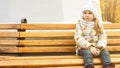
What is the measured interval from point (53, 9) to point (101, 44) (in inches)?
49.2

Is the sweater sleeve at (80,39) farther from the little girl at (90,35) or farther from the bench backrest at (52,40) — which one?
the bench backrest at (52,40)

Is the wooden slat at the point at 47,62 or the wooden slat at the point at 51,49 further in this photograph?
the wooden slat at the point at 51,49

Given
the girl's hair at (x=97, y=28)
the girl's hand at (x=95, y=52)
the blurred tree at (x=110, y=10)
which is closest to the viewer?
the girl's hand at (x=95, y=52)

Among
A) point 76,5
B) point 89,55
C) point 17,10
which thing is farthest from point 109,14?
point 89,55

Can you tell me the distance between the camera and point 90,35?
361 centimetres

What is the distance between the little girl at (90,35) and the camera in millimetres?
3402

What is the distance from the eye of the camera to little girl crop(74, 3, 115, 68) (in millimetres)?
3402

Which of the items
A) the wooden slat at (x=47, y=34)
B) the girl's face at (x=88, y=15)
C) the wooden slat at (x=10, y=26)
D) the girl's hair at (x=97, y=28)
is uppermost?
the girl's face at (x=88, y=15)

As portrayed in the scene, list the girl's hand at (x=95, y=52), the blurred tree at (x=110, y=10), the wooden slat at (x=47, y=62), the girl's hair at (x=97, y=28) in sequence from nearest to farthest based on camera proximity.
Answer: the wooden slat at (x=47, y=62) < the girl's hand at (x=95, y=52) < the girl's hair at (x=97, y=28) < the blurred tree at (x=110, y=10)

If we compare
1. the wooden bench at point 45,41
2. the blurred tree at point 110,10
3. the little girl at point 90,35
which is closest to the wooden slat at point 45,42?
the wooden bench at point 45,41

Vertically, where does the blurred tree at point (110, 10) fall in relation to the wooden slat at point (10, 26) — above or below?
above

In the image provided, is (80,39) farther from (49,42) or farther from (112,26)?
(112,26)

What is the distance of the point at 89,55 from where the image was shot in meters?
3.28

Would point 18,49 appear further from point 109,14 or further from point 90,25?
point 109,14
